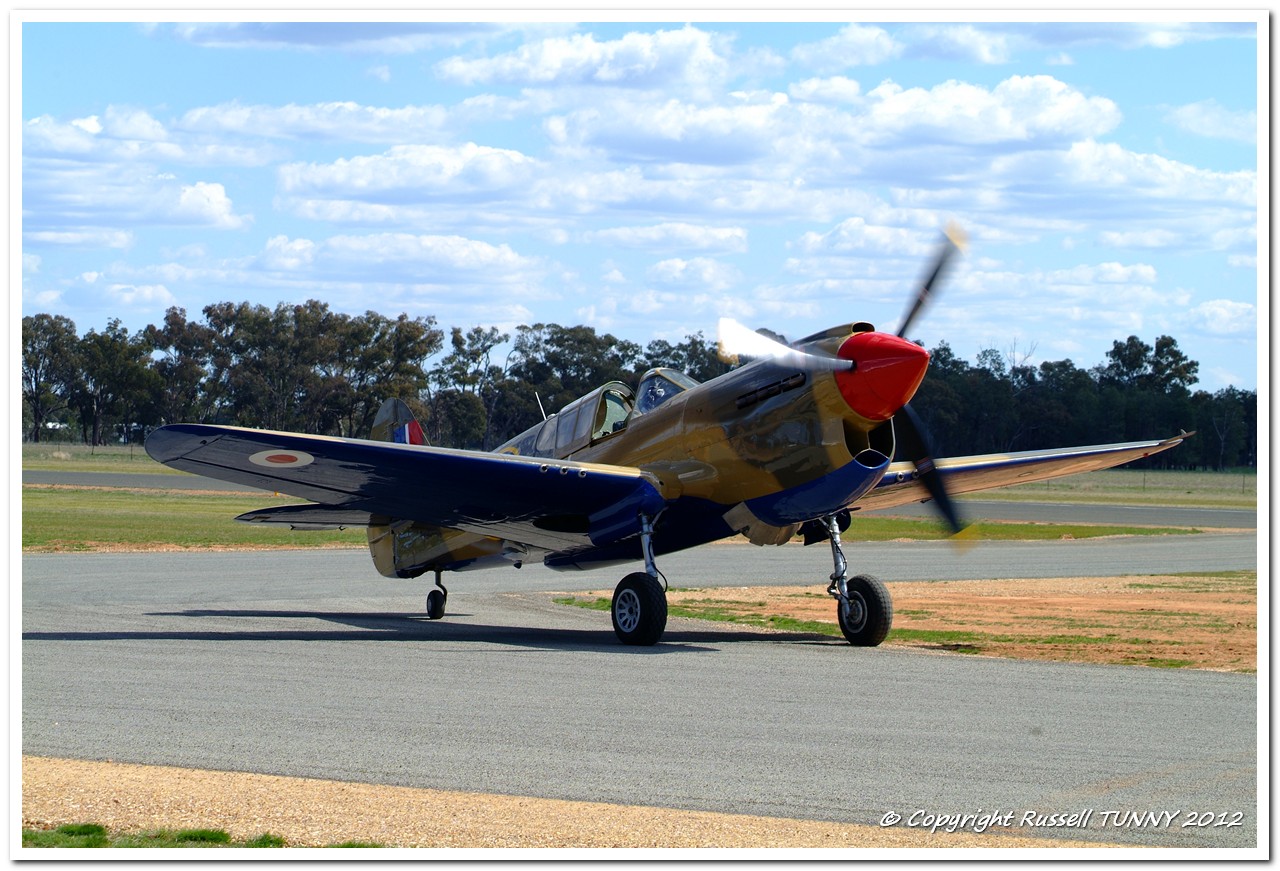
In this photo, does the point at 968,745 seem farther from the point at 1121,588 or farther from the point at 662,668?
the point at 1121,588

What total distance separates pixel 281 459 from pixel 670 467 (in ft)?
14.3

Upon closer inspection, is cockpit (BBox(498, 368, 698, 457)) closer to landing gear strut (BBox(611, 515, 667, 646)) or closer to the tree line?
landing gear strut (BBox(611, 515, 667, 646))

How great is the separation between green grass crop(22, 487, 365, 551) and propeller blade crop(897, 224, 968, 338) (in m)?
23.6

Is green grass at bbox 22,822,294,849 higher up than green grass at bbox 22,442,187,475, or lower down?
lower down

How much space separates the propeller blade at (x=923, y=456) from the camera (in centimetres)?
1502

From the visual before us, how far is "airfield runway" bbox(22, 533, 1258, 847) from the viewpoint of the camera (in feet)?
27.0

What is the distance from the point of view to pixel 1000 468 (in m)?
19.3

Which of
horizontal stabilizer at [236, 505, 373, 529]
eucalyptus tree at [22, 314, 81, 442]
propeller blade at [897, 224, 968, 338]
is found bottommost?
horizontal stabilizer at [236, 505, 373, 529]

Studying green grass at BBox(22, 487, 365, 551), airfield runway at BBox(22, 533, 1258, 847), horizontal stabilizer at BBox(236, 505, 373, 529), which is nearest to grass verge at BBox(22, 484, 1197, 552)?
green grass at BBox(22, 487, 365, 551)

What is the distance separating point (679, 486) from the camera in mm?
16172

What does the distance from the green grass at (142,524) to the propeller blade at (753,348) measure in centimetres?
2212

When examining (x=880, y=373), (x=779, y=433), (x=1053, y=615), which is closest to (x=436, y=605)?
(x=779, y=433)

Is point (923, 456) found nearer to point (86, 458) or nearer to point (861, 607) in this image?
point (861, 607)
